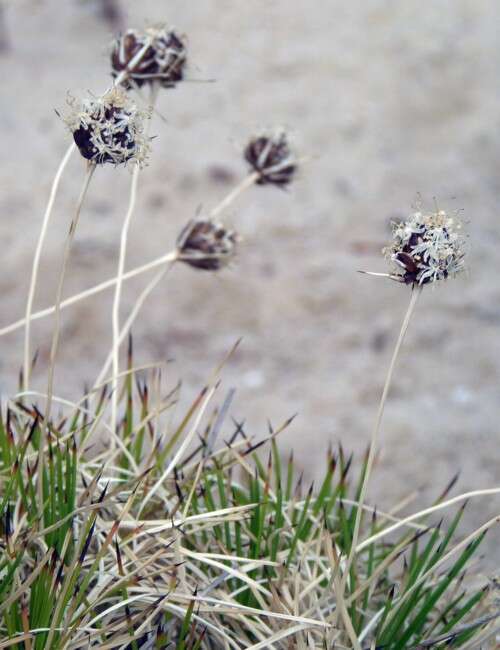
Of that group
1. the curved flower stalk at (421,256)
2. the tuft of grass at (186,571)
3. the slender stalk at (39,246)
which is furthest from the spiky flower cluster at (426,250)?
the slender stalk at (39,246)

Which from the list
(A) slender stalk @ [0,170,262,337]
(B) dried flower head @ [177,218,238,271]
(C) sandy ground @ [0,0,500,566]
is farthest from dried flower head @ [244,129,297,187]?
(C) sandy ground @ [0,0,500,566]

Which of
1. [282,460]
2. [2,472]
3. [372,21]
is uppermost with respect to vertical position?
[372,21]

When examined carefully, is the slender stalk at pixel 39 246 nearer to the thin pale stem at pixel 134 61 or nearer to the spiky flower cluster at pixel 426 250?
the thin pale stem at pixel 134 61

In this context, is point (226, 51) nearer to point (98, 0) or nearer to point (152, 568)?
point (98, 0)

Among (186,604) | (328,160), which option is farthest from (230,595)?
(328,160)

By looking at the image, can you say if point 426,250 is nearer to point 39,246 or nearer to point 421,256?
point 421,256
